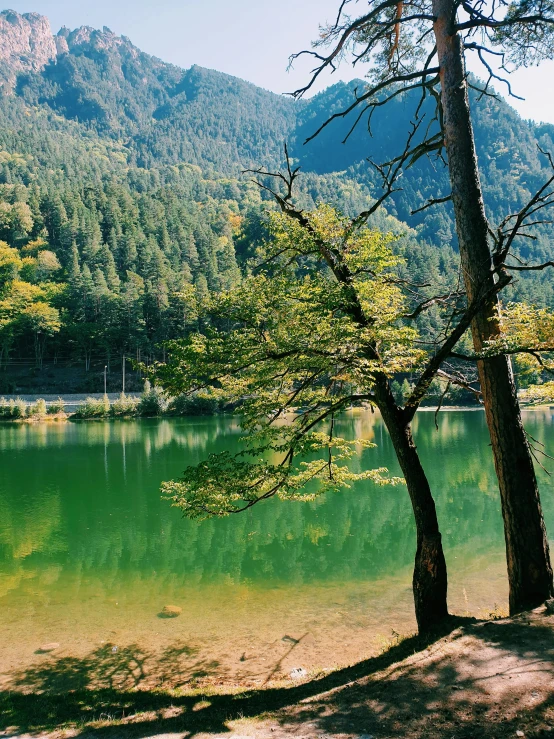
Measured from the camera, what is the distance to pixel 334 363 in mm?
5914

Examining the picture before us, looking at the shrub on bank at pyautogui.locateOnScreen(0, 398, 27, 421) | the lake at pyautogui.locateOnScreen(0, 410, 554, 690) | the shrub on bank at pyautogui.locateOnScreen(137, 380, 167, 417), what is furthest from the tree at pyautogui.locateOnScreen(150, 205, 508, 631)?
the shrub on bank at pyautogui.locateOnScreen(0, 398, 27, 421)

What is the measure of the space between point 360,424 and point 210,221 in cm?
8991

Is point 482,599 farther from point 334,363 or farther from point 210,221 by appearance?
point 210,221

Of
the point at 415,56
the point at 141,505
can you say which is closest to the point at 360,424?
the point at 141,505

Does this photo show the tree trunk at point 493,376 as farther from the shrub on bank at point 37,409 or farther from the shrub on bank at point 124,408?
the shrub on bank at point 37,409

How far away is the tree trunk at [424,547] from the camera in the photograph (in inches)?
244

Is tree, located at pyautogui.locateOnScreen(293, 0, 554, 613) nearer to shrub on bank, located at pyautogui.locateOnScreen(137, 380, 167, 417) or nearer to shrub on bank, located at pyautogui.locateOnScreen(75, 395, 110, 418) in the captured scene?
shrub on bank, located at pyautogui.locateOnScreen(137, 380, 167, 417)

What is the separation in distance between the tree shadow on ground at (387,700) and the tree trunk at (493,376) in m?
0.71

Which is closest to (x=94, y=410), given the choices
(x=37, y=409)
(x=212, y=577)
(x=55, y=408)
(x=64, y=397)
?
(x=55, y=408)

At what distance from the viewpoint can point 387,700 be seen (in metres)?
4.19

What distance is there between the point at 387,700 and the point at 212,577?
8.82 meters

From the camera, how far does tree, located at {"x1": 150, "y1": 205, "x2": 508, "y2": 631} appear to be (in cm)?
593

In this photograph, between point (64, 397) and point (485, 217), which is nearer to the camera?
point (485, 217)

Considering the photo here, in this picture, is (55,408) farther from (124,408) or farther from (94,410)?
(124,408)
